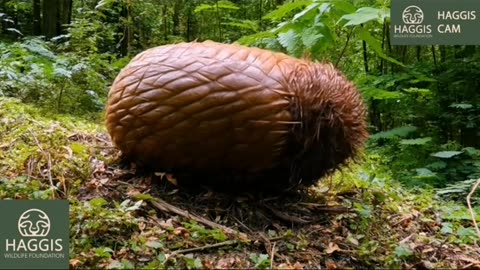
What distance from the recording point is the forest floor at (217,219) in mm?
2068

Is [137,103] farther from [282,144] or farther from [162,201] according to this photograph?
[282,144]

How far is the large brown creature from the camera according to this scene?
7.99 ft

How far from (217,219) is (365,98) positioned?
2.56m

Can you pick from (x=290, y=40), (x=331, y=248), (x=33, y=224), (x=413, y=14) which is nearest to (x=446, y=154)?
(x=413, y=14)

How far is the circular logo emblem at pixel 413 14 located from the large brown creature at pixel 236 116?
44.8 inches

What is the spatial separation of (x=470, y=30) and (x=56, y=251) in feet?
10.3

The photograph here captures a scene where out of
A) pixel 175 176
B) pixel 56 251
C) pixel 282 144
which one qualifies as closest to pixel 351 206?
pixel 282 144

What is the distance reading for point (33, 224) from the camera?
81.1 inches

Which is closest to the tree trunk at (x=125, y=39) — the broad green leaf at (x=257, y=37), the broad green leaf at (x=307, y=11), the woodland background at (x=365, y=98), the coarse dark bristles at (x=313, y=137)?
the woodland background at (x=365, y=98)

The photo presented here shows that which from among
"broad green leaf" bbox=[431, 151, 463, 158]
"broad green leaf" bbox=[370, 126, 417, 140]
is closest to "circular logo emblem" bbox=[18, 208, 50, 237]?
"broad green leaf" bbox=[431, 151, 463, 158]

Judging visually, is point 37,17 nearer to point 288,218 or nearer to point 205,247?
point 288,218

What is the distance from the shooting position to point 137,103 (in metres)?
2.59

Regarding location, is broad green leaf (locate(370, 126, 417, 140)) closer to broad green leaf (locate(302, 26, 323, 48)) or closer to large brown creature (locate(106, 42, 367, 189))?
broad green leaf (locate(302, 26, 323, 48))

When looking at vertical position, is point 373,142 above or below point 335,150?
below
